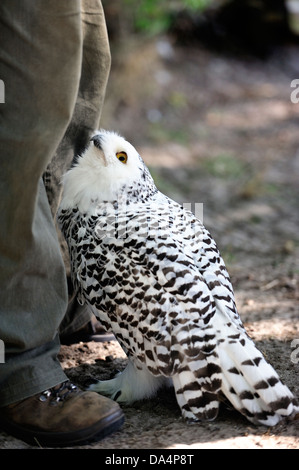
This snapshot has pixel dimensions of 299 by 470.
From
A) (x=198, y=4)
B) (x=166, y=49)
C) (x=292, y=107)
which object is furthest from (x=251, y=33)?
(x=198, y=4)

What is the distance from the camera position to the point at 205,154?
7.28 meters

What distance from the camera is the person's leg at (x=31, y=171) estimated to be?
211 cm

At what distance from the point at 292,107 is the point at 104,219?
7021 mm

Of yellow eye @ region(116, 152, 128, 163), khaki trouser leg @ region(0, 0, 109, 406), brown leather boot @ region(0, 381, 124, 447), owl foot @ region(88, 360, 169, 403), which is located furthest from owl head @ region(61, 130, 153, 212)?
brown leather boot @ region(0, 381, 124, 447)

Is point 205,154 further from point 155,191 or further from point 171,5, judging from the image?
point 155,191

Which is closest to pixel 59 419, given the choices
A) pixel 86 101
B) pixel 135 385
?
pixel 135 385

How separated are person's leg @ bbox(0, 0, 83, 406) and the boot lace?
3 cm

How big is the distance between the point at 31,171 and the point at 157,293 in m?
0.69

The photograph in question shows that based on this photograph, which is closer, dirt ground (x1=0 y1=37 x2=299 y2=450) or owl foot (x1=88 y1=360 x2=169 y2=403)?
dirt ground (x1=0 y1=37 x2=299 y2=450)

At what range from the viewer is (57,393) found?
240 centimetres

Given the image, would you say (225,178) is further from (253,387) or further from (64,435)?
(64,435)

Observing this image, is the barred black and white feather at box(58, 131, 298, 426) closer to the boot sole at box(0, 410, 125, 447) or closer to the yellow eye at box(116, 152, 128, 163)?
the yellow eye at box(116, 152, 128, 163)

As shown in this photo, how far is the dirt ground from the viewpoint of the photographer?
2494 millimetres

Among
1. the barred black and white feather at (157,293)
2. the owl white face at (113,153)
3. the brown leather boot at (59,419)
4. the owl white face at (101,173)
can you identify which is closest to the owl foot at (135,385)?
the barred black and white feather at (157,293)
